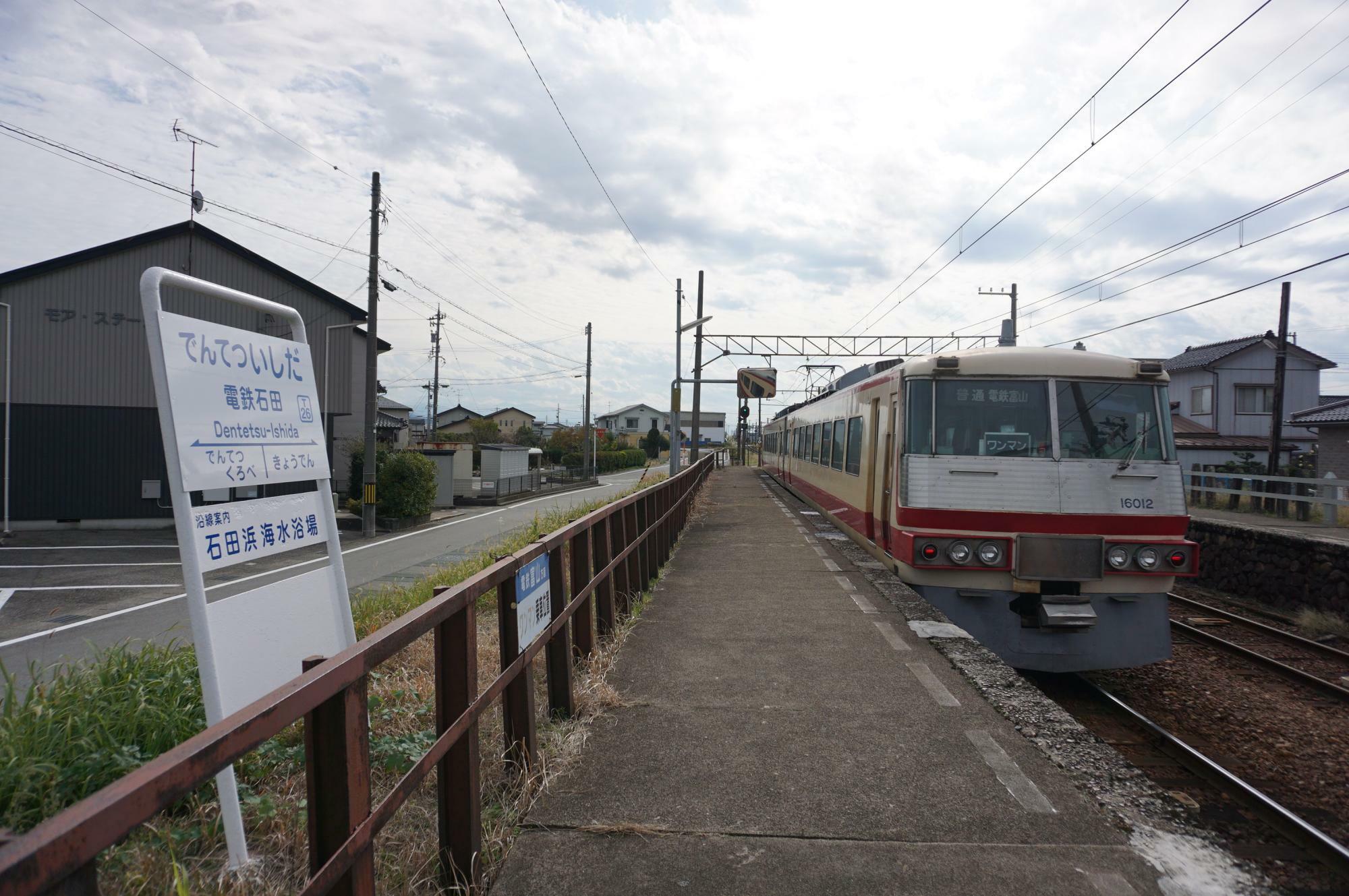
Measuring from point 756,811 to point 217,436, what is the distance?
251 cm

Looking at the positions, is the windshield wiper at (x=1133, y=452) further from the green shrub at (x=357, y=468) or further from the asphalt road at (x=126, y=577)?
the green shrub at (x=357, y=468)

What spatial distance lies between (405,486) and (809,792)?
76.2 ft

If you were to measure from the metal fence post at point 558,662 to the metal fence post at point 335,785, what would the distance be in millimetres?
2312

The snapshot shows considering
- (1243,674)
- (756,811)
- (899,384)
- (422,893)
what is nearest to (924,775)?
(756,811)

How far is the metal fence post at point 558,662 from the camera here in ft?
14.5

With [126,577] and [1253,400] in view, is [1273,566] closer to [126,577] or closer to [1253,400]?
[126,577]

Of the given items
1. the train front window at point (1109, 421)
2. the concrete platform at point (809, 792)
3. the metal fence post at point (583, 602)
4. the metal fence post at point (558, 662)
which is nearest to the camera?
the concrete platform at point (809, 792)

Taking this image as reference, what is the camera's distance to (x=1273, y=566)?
12805 millimetres

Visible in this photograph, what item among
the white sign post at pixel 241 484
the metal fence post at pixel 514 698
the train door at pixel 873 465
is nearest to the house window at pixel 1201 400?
the train door at pixel 873 465

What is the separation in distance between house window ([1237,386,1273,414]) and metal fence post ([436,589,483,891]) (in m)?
37.3

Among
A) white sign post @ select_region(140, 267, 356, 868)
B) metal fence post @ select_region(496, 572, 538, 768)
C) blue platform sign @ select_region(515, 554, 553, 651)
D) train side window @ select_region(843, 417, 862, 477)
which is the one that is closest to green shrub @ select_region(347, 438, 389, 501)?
train side window @ select_region(843, 417, 862, 477)

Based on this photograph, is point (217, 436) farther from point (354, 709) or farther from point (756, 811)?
point (756, 811)

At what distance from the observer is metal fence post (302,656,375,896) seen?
6.59ft

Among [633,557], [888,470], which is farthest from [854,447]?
[633,557]
